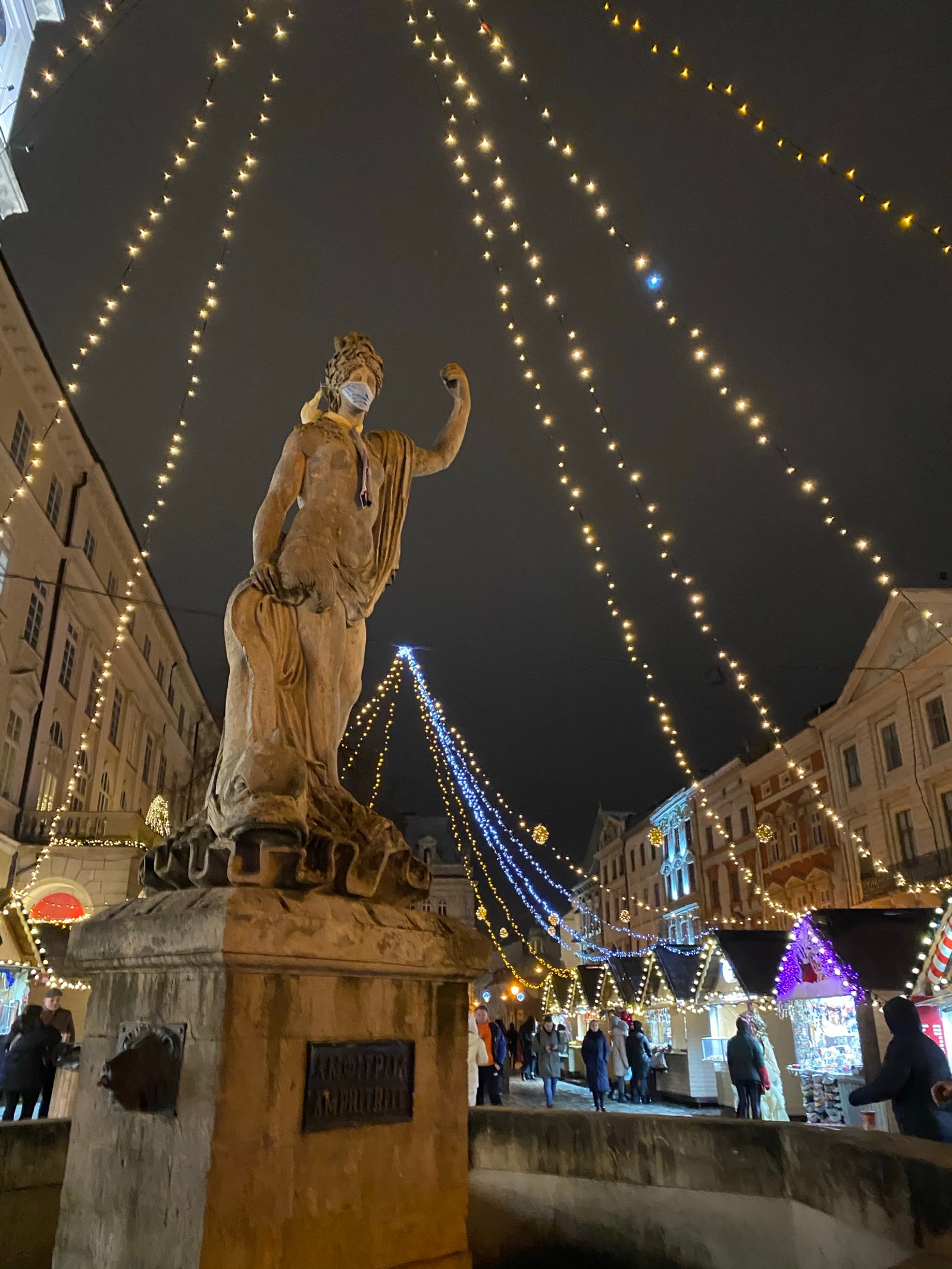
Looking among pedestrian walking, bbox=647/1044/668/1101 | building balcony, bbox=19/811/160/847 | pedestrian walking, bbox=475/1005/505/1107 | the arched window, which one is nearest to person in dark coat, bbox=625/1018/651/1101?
pedestrian walking, bbox=647/1044/668/1101

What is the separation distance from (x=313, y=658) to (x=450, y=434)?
1.74 metres

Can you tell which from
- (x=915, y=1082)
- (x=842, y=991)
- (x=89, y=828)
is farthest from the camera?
(x=89, y=828)

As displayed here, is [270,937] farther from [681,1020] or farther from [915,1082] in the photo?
[681,1020]

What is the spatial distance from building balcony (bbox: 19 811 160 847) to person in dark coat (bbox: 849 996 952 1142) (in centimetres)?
1891

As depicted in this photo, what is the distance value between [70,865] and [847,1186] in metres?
20.4

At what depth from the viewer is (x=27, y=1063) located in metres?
6.96

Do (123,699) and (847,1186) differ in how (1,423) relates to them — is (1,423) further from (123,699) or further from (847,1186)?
(847,1186)

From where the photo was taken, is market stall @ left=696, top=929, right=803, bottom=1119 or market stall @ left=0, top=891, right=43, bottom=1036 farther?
market stall @ left=696, top=929, right=803, bottom=1119

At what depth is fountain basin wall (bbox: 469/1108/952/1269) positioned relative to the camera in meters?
2.93

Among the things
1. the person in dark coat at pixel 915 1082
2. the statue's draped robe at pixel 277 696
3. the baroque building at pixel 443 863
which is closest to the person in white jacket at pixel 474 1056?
the person in dark coat at pixel 915 1082

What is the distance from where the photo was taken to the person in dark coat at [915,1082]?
4.07 m

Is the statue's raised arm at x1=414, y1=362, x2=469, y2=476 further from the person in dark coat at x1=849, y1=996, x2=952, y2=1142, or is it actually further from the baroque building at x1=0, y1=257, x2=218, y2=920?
the baroque building at x1=0, y1=257, x2=218, y2=920

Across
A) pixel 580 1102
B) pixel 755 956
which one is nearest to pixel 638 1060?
pixel 580 1102

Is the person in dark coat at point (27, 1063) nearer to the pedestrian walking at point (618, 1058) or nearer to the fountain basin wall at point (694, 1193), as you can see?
the fountain basin wall at point (694, 1193)
